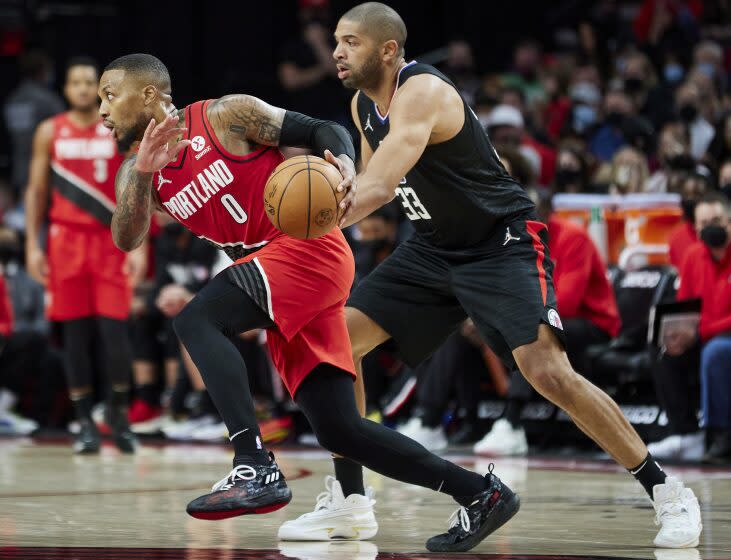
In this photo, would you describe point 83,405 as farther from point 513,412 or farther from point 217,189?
point 217,189

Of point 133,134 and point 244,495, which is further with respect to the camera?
point 133,134

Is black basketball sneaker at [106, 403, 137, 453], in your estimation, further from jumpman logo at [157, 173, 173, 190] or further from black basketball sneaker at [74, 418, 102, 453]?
jumpman logo at [157, 173, 173, 190]

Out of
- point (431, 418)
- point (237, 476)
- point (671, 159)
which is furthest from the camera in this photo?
point (671, 159)

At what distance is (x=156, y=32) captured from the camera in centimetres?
1616

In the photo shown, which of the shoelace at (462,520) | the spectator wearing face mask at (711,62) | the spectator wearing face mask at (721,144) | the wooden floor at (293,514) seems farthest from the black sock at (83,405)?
the spectator wearing face mask at (711,62)

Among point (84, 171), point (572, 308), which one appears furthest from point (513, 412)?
point (84, 171)

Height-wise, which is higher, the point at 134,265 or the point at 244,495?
the point at 244,495

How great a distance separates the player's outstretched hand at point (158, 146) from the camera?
15.3ft

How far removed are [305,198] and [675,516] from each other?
68.1 inches

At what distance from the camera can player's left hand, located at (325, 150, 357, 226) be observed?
4.52m

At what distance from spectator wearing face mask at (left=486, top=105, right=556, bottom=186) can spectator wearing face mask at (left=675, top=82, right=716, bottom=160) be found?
118 centimetres

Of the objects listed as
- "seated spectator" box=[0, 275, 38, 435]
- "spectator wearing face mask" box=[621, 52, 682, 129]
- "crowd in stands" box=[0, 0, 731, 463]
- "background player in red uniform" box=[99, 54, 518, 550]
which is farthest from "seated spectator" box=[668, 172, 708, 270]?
"seated spectator" box=[0, 275, 38, 435]

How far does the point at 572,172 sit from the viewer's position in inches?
424

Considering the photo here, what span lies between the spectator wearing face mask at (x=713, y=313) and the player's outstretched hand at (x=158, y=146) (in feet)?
14.7
